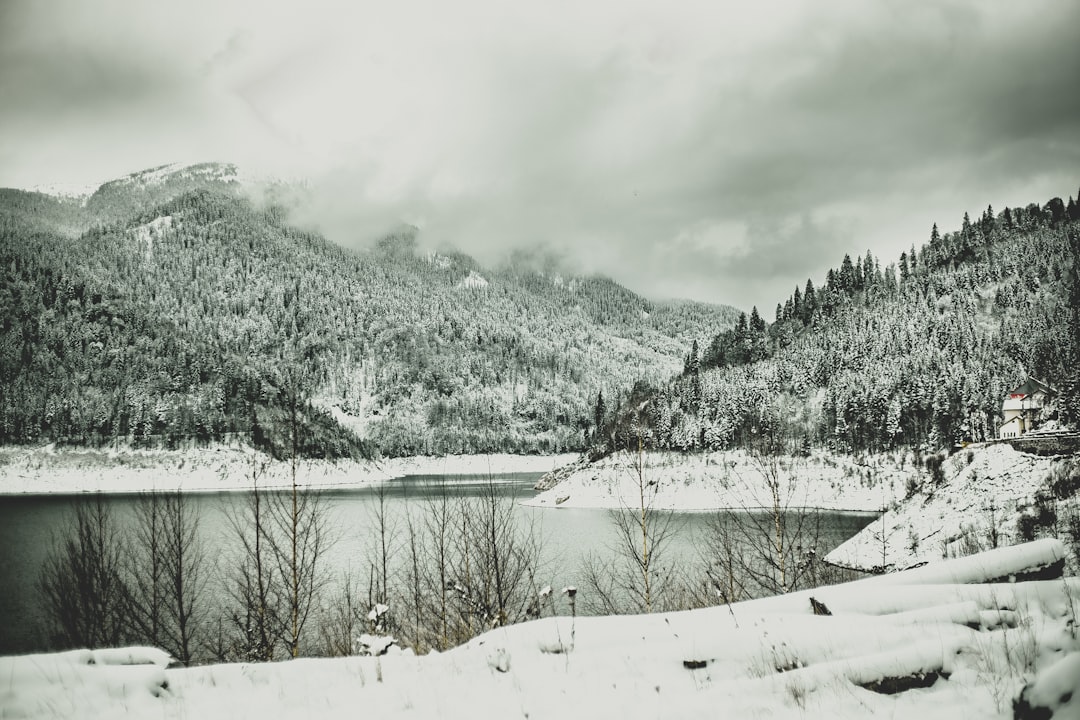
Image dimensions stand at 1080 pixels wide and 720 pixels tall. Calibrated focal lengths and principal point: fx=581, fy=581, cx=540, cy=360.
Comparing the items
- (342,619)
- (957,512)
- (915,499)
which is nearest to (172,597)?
(342,619)

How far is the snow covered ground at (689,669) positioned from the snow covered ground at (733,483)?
7057 centimetres

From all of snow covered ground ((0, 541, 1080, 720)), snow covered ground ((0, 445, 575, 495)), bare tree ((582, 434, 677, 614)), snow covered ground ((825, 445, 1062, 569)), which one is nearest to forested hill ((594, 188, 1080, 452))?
snow covered ground ((825, 445, 1062, 569))

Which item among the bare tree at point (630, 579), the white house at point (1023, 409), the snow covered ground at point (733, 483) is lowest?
the snow covered ground at point (733, 483)

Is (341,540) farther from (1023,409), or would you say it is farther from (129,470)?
(129,470)

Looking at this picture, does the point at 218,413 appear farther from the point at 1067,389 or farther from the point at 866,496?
the point at 1067,389

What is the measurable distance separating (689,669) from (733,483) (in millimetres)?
93347

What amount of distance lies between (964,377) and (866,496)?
70621 millimetres

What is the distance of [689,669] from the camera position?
25.2 ft

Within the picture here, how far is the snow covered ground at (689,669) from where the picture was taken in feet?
21.6

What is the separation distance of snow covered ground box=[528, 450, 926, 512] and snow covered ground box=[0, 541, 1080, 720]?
70.6 m

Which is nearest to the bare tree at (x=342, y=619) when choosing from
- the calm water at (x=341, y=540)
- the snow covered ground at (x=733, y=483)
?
the calm water at (x=341, y=540)

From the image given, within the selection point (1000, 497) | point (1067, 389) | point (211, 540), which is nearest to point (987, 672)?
point (1000, 497)

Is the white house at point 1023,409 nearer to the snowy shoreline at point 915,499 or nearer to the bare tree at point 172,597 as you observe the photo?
the snowy shoreline at point 915,499

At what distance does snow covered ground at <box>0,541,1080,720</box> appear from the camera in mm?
6594
